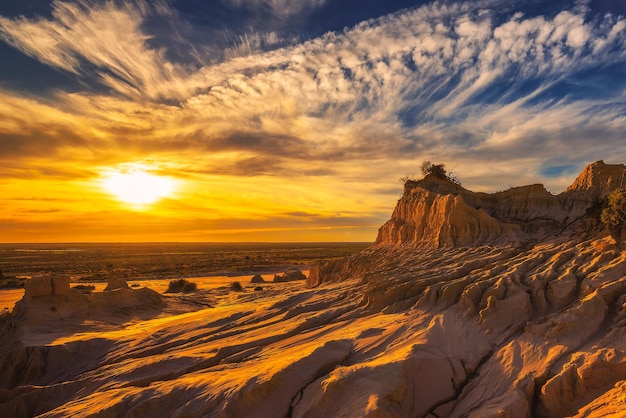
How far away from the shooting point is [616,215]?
14.9m

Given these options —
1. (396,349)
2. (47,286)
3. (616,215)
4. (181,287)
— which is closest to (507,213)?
(616,215)

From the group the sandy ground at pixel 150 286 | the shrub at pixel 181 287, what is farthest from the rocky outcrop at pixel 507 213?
the sandy ground at pixel 150 286

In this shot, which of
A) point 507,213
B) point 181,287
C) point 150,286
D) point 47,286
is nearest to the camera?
point 47,286

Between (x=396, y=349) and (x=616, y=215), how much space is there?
34.2 feet

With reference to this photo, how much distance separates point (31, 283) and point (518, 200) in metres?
31.2

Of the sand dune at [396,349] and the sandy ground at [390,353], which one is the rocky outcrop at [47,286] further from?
the sandy ground at [390,353]

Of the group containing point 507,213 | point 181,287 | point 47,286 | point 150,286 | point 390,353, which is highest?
point 507,213

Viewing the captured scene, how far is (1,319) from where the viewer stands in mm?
22328

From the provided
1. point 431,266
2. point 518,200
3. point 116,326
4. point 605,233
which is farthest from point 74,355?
point 518,200

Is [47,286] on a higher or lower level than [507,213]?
lower

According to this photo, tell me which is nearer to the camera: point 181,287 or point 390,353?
point 390,353

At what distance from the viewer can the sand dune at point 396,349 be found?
9.43 meters

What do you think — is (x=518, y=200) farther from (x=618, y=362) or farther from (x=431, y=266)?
(x=618, y=362)

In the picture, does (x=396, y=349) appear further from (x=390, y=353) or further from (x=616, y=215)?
(x=616, y=215)
